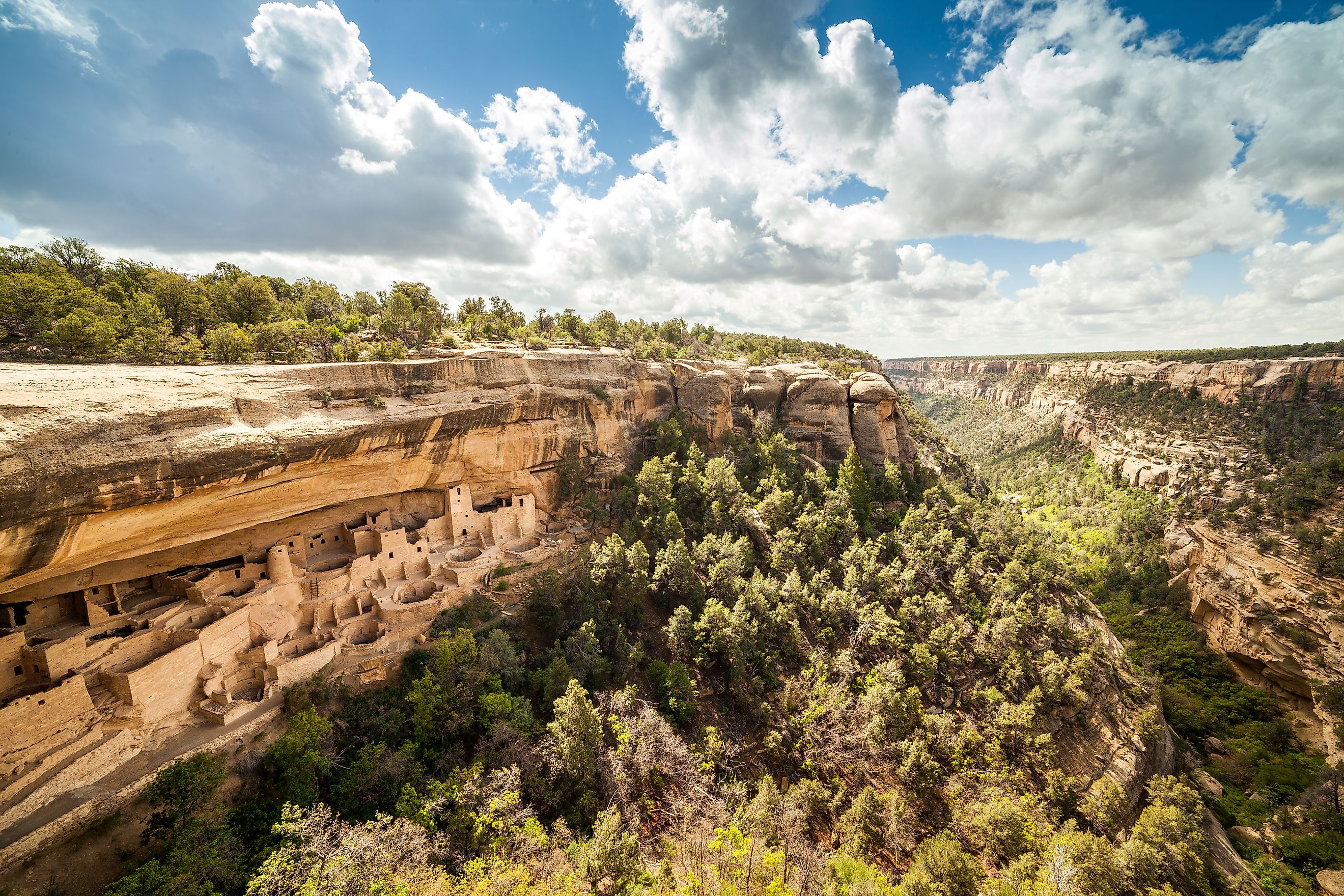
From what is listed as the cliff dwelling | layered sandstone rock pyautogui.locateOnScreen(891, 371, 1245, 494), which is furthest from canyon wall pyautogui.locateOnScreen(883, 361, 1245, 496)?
the cliff dwelling

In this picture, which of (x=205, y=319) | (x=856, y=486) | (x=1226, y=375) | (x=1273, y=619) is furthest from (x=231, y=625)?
(x=1226, y=375)

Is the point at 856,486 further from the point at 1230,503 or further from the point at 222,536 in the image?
the point at 222,536

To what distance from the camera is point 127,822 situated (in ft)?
35.7

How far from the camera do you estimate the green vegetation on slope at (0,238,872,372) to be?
14547mm

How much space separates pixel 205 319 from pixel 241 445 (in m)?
11.6

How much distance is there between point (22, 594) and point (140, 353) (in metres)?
7.70

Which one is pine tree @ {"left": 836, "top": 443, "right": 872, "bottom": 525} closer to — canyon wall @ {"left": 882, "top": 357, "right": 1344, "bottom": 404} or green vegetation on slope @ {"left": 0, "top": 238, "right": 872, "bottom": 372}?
green vegetation on slope @ {"left": 0, "top": 238, "right": 872, "bottom": 372}

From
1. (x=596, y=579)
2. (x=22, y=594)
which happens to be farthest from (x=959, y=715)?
(x=22, y=594)

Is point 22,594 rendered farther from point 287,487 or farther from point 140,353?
point 140,353

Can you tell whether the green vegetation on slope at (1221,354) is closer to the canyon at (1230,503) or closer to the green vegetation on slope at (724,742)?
the canyon at (1230,503)

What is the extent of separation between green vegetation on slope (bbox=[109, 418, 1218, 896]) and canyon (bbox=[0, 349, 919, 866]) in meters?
1.98

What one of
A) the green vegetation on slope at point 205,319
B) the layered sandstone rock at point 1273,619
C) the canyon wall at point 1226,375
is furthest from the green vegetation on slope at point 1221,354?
the green vegetation on slope at point 205,319

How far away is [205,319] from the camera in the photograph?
19797 millimetres

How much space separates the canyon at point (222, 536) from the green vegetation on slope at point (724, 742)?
1982mm
